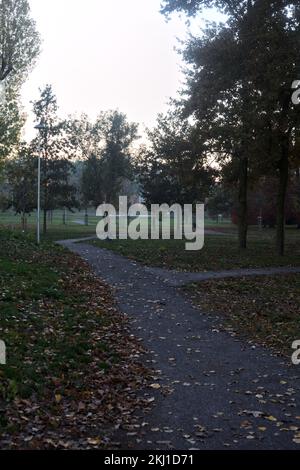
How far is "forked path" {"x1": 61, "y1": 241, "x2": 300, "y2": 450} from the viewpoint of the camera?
6.40m

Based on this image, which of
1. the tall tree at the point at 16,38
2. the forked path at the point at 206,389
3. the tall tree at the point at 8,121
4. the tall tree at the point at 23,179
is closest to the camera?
the forked path at the point at 206,389

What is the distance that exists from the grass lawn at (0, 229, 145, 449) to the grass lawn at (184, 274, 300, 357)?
280cm

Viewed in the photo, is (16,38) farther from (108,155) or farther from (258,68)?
(108,155)

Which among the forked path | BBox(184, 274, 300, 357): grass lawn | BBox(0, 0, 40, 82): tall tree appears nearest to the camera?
the forked path

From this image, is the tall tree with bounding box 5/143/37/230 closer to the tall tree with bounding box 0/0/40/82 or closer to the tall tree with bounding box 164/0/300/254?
the tall tree with bounding box 0/0/40/82

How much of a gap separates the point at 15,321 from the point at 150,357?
9.49 ft

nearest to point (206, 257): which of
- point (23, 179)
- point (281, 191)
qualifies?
point (281, 191)

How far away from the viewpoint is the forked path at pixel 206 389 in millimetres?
6402

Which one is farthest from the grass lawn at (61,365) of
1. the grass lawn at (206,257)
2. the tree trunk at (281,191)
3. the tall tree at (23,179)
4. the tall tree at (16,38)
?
the tall tree at (23,179)

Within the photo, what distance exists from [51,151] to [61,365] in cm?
3483

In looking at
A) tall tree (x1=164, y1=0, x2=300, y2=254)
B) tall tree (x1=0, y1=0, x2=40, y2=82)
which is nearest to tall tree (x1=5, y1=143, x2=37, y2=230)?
tall tree (x1=0, y1=0, x2=40, y2=82)

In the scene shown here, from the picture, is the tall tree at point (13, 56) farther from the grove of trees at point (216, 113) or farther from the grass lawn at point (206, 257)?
the grass lawn at point (206, 257)

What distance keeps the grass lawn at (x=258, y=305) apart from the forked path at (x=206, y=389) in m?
0.53
